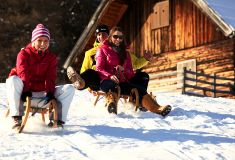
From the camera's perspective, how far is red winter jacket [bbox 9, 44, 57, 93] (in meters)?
5.79

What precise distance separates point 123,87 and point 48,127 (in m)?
1.88

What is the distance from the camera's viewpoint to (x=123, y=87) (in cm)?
744

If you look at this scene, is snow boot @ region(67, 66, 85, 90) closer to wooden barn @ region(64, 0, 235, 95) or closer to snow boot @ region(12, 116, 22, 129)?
snow boot @ region(12, 116, 22, 129)

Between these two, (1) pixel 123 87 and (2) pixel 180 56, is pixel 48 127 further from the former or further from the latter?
(2) pixel 180 56

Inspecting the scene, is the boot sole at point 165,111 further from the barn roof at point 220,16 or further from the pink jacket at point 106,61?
the barn roof at point 220,16

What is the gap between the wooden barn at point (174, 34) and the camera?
16734 millimetres

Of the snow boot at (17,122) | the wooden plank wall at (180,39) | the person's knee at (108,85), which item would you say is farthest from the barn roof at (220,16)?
the snow boot at (17,122)

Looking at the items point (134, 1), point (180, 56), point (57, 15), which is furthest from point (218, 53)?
point (57, 15)

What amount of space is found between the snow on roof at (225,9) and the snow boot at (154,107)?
8088 millimetres

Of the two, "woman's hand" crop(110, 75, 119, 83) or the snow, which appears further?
"woman's hand" crop(110, 75, 119, 83)

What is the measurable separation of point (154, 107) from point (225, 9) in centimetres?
1101

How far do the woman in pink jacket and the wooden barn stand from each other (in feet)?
25.6

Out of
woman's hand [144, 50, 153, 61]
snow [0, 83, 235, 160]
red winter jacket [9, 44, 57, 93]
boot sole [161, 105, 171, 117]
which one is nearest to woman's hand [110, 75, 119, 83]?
snow [0, 83, 235, 160]

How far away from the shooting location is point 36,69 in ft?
19.4
